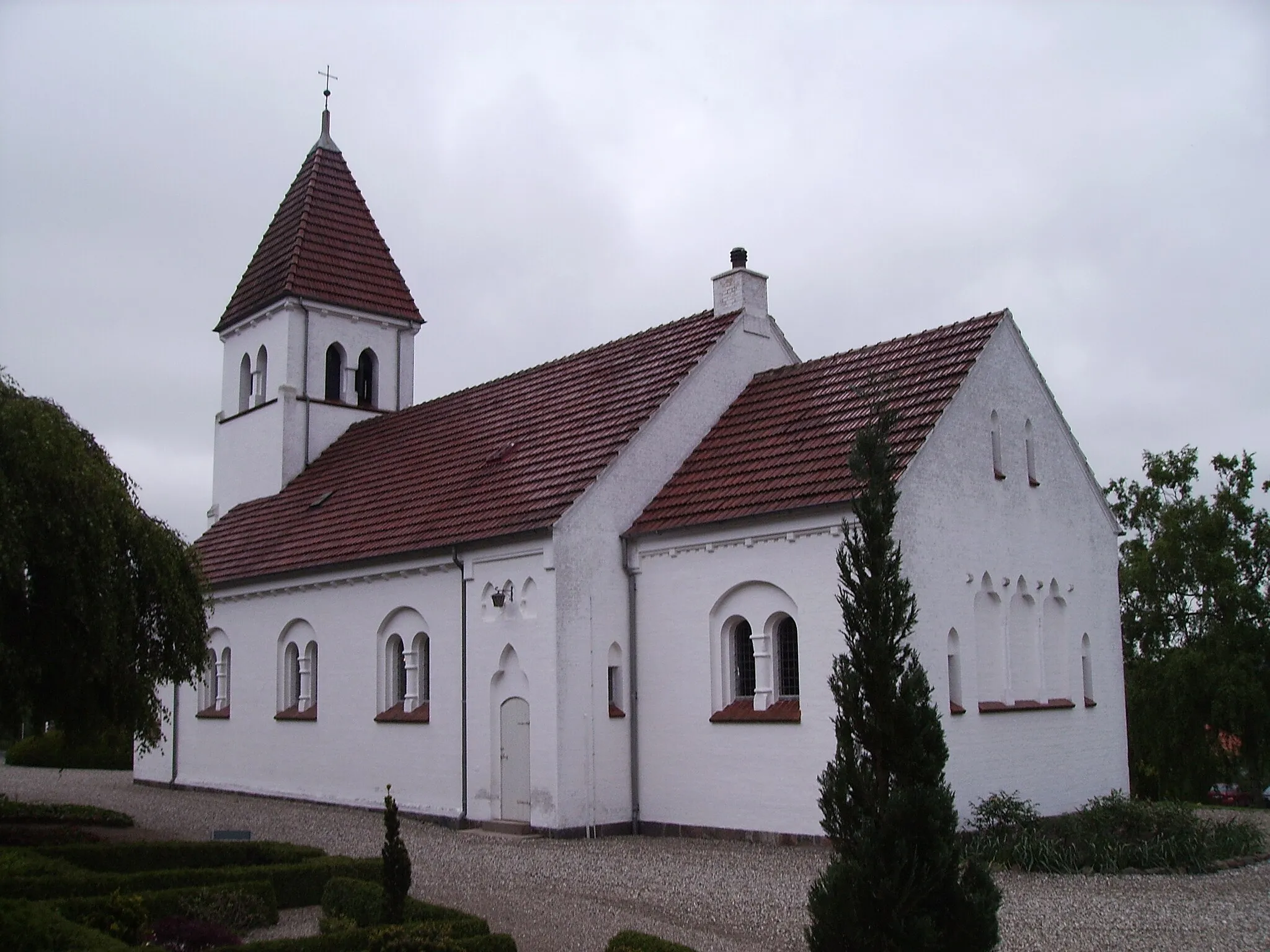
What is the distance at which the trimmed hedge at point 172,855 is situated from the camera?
45.2 feet

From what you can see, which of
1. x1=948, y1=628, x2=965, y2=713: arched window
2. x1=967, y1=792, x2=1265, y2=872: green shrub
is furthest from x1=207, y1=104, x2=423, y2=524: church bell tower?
x1=967, y1=792, x2=1265, y2=872: green shrub

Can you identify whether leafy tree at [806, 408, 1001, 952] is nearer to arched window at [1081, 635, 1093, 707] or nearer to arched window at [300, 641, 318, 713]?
arched window at [1081, 635, 1093, 707]

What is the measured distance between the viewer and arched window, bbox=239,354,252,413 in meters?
31.6

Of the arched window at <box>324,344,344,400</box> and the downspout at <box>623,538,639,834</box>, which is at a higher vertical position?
the arched window at <box>324,344,344,400</box>

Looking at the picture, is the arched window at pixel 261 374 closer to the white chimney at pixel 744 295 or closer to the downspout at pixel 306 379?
the downspout at pixel 306 379

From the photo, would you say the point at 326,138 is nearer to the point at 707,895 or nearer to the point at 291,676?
the point at 291,676

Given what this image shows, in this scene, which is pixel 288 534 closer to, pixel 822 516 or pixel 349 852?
pixel 349 852

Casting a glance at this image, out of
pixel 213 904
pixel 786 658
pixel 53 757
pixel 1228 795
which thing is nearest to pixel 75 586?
pixel 213 904

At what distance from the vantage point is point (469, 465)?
22797 mm

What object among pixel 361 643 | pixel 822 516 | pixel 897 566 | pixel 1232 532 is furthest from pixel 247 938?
pixel 1232 532

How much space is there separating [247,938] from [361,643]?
1105cm

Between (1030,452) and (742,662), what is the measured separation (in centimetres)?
580

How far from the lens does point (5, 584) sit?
1396cm

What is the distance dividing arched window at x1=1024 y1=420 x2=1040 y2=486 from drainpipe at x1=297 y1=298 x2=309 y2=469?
17.6 meters
